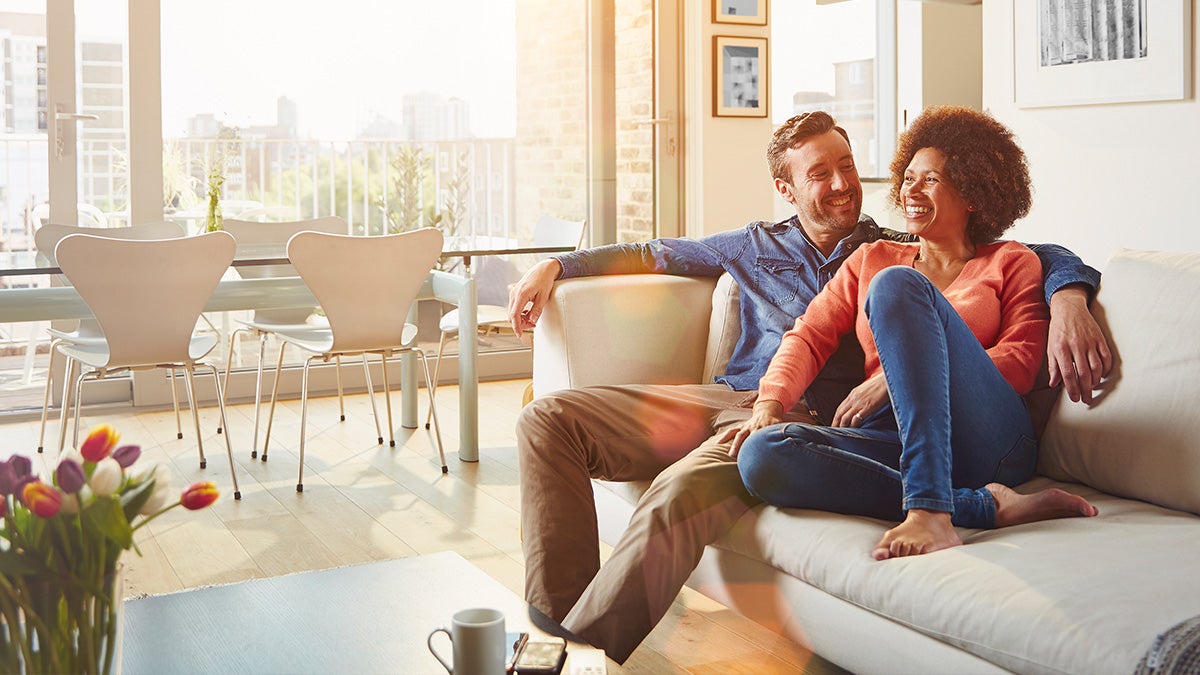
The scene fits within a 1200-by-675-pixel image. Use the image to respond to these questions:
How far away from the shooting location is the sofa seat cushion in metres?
1.54

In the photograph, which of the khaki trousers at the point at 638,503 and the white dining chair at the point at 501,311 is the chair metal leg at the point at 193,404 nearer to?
the white dining chair at the point at 501,311

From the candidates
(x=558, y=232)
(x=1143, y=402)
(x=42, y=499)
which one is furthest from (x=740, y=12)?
(x=42, y=499)

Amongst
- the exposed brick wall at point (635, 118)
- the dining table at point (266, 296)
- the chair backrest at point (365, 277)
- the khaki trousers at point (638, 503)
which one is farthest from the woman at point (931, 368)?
the exposed brick wall at point (635, 118)

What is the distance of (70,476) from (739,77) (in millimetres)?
5047

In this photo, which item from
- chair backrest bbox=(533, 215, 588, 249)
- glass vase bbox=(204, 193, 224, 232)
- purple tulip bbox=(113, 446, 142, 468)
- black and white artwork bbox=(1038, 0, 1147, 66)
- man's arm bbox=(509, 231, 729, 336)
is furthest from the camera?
chair backrest bbox=(533, 215, 588, 249)

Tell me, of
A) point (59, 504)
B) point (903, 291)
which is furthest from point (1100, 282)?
point (59, 504)

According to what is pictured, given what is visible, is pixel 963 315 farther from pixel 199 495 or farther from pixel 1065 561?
pixel 199 495

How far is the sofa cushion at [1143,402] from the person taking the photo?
2.02 metres

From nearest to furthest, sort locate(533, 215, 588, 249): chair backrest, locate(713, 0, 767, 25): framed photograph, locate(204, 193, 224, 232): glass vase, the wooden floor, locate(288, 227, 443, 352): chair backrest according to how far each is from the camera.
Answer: the wooden floor → locate(288, 227, 443, 352): chair backrest → locate(204, 193, 224, 232): glass vase → locate(533, 215, 588, 249): chair backrest → locate(713, 0, 767, 25): framed photograph

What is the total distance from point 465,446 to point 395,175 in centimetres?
203

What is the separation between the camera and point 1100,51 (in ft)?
11.2

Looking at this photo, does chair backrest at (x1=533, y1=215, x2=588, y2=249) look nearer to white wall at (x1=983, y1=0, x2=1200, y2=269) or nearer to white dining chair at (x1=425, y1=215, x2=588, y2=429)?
white dining chair at (x1=425, y1=215, x2=588, y2=429)

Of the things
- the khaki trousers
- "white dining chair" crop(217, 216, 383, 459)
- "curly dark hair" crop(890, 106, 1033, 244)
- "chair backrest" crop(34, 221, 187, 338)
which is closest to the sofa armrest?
the khaki trousers

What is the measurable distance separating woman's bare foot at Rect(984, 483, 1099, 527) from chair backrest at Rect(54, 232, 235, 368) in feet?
8.34
